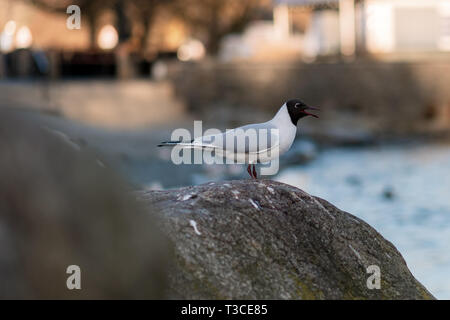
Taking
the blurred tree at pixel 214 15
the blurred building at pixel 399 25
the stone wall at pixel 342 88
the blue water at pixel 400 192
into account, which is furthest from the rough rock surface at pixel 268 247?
the blurred tree at pixel 214 15

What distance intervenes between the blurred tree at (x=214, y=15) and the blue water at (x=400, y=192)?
1307cm

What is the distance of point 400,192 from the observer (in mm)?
22797

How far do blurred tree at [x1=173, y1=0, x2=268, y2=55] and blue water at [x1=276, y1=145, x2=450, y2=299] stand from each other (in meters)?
13.1

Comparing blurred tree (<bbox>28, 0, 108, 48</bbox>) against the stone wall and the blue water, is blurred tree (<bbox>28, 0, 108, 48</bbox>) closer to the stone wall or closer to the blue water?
the stone wall

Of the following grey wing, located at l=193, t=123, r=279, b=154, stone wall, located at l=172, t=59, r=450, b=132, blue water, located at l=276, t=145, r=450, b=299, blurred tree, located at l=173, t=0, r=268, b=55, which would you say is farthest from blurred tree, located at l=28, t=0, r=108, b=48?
grey wing, located at l=193, t=123, r=279, b=154

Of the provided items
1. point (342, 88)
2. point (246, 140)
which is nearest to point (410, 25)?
point (342, 88)

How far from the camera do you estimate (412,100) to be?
3209 centimetres

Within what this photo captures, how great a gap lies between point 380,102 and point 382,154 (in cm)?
354

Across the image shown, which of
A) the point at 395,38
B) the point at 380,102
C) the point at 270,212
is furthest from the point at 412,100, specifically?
the point at 270,212

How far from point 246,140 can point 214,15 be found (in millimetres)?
34221

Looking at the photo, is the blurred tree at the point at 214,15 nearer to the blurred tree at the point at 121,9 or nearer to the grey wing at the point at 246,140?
the blurred tree at the point at 121,9

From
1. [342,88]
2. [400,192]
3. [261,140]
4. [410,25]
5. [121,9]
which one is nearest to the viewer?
[261,140]

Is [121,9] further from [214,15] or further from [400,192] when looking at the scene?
[400,192]

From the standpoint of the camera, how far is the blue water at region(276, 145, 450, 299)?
15.3m
